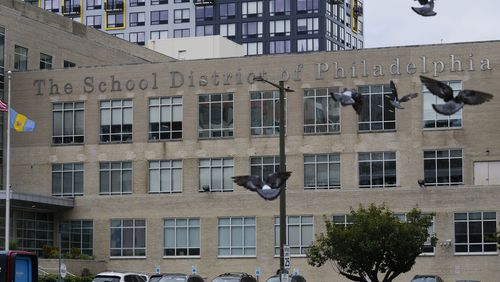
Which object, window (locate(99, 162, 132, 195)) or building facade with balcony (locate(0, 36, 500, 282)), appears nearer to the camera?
building facade with balcony (locate(0, 36, 500, 282))

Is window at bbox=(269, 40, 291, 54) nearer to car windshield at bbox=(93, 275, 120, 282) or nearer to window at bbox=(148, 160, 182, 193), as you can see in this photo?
window at bbox=(148, 160, 182, 193)

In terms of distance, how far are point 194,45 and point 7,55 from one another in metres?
34.0

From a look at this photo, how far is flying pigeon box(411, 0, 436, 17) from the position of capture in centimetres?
1738

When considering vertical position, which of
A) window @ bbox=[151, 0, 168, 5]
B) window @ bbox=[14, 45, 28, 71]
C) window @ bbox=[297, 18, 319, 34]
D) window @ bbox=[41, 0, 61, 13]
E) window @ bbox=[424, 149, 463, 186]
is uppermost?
window @ bbox=[41, 0, 61, 13]

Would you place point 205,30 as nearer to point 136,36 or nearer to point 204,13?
point 204,13

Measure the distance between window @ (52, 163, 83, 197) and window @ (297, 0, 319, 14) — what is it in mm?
76099

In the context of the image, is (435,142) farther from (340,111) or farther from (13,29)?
(13,29)

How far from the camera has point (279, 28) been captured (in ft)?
474

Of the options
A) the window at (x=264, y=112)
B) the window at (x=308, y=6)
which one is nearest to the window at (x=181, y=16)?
the window at (x=308, y=6)

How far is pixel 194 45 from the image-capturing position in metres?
104

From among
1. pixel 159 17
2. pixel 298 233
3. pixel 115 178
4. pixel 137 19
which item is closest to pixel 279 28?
pixel 159 17

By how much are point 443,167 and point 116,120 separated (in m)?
21.2

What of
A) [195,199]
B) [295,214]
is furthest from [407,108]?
[195,199]

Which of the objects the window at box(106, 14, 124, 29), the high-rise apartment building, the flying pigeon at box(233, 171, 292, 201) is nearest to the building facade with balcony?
the flying pigeon at box(233, 171, 292, 201)
